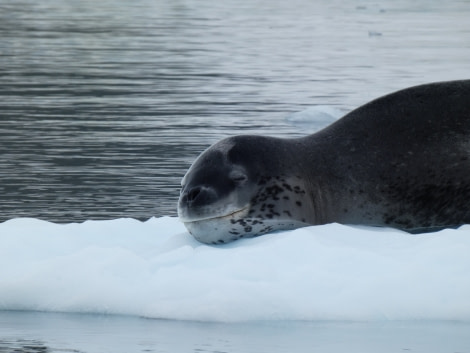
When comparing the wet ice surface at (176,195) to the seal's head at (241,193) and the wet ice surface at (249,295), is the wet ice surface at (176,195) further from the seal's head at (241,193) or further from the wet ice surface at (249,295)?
the seal's head at (241,193)

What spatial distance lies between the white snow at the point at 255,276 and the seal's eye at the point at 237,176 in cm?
37

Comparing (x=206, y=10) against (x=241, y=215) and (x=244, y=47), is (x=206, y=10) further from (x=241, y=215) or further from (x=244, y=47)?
(x=241, y=215)

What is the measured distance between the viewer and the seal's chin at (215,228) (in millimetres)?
7566

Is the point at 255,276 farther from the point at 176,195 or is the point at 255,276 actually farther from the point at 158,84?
the point at 158,84

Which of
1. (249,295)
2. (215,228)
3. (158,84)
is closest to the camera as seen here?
(249,295)

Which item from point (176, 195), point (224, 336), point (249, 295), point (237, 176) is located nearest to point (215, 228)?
point (237, 176)

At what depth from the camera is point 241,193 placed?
768 centimetres

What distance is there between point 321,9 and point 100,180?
32904mm

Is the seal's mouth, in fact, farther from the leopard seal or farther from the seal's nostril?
the seal's nostril

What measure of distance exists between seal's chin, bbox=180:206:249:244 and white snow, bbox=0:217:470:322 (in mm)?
69

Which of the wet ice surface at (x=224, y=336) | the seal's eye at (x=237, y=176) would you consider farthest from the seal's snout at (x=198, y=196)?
the wet ice surface at (x=224, y=336)

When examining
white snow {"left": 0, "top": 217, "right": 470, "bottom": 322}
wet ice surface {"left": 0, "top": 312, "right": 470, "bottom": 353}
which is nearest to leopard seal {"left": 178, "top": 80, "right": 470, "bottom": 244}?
white snow {"left": 0, "top": 217, "right": 470, "bottom": 322}

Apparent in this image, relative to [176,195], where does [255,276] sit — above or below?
below

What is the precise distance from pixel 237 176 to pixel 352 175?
81cm
